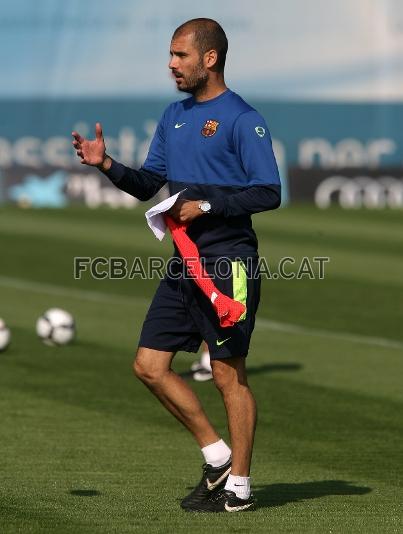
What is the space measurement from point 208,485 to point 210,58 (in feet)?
6.88

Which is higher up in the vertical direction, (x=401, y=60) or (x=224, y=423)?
(x=401, y=60)

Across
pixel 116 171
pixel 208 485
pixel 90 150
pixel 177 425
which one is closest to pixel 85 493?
pixel 208 485

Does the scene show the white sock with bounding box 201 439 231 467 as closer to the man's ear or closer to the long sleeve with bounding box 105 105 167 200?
the long sleeve with bounding box 105 105 167 200

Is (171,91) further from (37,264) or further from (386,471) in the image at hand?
(386,471)

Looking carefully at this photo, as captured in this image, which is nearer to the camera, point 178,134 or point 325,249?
point 178,134

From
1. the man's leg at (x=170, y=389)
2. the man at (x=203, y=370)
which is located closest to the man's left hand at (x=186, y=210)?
the man's leg at (x=170, y=389)

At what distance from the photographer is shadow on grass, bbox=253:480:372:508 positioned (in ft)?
24.0

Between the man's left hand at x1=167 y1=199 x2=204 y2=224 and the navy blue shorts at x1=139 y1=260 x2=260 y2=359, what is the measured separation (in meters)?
0.33

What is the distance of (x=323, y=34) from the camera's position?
32250mm

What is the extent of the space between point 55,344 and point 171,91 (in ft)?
60.9

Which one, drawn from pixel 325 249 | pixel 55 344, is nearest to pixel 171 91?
pixel 325 249

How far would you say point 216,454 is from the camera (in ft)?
23.3

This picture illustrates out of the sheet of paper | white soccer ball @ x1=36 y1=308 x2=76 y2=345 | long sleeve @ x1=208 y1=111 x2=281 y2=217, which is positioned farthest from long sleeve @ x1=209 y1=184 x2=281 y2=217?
white soccer ball @ x1=36 y1=308 x2=76 y2=345

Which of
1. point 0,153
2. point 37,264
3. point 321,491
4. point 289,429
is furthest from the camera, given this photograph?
point 0,153
